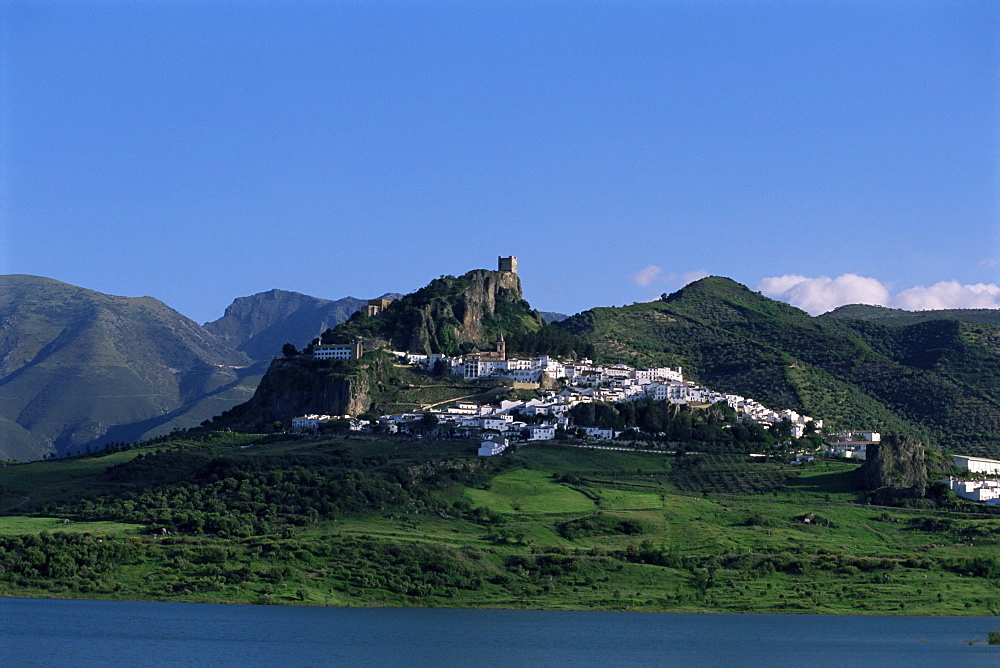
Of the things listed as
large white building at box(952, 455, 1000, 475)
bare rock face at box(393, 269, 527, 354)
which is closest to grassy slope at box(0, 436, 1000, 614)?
large white building at box(952, 455, 1000, 475)

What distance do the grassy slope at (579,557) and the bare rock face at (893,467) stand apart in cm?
370

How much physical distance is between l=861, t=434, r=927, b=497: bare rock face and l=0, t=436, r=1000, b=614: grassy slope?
12.1 feet

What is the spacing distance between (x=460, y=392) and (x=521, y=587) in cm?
6474

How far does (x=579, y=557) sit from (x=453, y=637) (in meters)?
19.1

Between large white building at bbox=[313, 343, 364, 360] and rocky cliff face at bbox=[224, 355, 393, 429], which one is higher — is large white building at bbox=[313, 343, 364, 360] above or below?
above

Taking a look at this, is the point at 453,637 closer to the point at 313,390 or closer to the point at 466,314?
the point at 313,390

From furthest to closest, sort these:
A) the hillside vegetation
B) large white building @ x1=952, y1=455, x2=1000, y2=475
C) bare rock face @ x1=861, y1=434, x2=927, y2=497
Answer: the hillside vegetation, large white building @ x1=952, y1=455, x2=1000, y2=475, bare rock face @ x1=861, y1=434, x2=927, y2=497

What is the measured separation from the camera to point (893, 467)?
11388cm

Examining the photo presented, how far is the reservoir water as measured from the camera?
63.2 m

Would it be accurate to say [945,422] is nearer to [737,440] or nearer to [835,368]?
[835,368]

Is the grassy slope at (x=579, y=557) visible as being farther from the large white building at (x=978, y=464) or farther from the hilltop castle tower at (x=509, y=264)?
the hilltop castle tower at (x=509, y=264)

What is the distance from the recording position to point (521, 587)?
278 ft

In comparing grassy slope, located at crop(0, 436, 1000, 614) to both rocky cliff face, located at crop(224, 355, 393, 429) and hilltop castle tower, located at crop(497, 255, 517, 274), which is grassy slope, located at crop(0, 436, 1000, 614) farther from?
hilltop castle tower, located at crop(497, 255, 517, 274)

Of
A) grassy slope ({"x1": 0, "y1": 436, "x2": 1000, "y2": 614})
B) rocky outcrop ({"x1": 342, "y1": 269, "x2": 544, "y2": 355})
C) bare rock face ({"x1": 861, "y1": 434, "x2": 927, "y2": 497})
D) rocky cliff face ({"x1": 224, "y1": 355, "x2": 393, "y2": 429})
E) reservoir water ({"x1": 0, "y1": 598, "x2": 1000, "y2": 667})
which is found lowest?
reservoir water ({"x1": 0, "y1": 598, "x2": 1000, "y2": 667})
